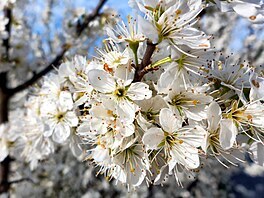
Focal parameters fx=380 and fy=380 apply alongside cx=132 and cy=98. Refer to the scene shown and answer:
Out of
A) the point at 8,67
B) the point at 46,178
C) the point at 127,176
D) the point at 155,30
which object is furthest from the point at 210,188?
the point at 155,30

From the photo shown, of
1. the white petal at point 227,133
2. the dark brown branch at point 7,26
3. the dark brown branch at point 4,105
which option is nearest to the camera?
the white petal at point 227,133

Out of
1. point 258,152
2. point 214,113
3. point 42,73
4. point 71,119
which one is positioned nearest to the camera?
point 214,113

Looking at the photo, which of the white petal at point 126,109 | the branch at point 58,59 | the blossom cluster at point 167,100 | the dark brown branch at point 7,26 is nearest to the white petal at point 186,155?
the blossom cluster at point 167,100

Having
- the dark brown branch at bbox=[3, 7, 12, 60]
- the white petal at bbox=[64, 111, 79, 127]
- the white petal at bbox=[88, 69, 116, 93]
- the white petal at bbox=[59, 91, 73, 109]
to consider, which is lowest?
the dark brown branch at bbox=[3, 7, 12, 60]

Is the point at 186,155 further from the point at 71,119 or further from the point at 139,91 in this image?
the point at 71,119

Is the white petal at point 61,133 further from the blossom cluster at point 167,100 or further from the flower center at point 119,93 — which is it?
the flower center at point 119,93

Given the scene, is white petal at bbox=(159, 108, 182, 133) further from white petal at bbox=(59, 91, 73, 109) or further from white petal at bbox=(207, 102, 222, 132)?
white petal at bbox=(59, 91, 73, 109)

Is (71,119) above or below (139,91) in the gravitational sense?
below

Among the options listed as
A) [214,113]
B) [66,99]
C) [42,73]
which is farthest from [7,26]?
[214,113]

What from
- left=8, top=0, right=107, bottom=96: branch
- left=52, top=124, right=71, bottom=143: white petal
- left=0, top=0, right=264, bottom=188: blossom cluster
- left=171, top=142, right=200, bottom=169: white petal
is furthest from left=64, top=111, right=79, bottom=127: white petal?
left=8, top=0, right=107, bottom=96: branch
